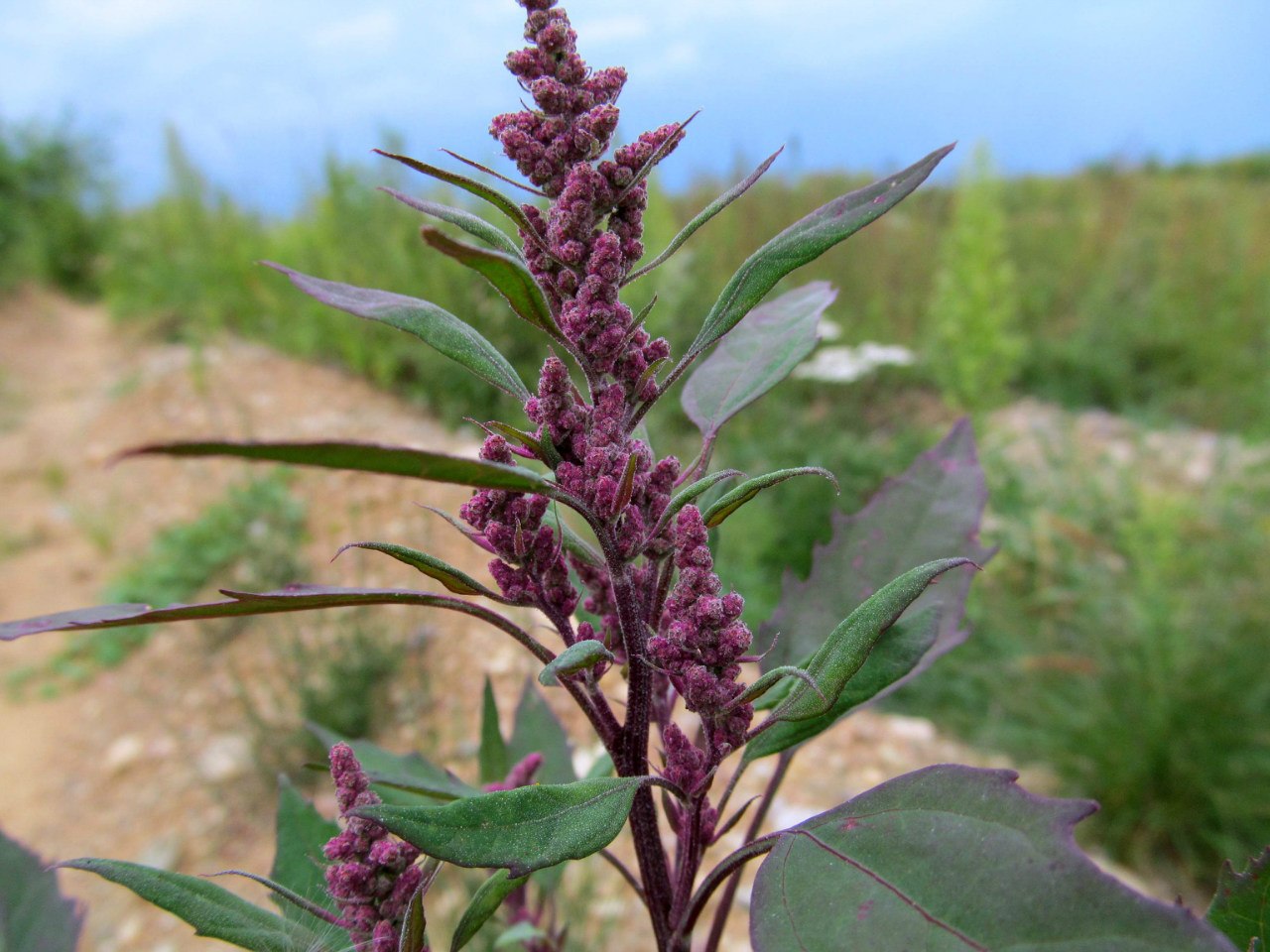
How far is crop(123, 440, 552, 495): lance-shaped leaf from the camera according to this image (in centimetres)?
37

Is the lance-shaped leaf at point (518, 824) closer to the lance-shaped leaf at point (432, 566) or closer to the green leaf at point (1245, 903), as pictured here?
the lance-shaped leaf at point (432, 566)

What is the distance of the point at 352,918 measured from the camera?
64 centimetres

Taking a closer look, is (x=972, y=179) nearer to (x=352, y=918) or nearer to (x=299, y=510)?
(x=299, y=510)

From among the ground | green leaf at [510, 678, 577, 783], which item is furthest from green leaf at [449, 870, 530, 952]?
the ground

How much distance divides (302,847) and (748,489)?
57cm

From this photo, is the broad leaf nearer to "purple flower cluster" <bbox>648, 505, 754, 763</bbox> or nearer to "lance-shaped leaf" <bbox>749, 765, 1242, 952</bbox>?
"purple flower cluster" <bbox>648, 505, 754, 763</bbox>

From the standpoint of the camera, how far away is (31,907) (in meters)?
0.77

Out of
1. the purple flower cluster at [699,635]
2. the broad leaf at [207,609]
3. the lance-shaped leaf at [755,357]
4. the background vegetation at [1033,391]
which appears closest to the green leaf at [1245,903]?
the purple flower cluster at [699,635]

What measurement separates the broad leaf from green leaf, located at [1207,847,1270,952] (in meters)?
0.58

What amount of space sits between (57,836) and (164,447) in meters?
3.21

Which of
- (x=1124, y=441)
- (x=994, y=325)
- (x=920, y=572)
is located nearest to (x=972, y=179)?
(x=994, y=325)

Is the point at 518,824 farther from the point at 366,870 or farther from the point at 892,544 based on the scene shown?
the point at 892,544

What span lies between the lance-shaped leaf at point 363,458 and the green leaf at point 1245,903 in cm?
→ 54

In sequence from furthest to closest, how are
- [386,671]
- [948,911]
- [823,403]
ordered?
[823,403] < [386,671] < [948,911]
